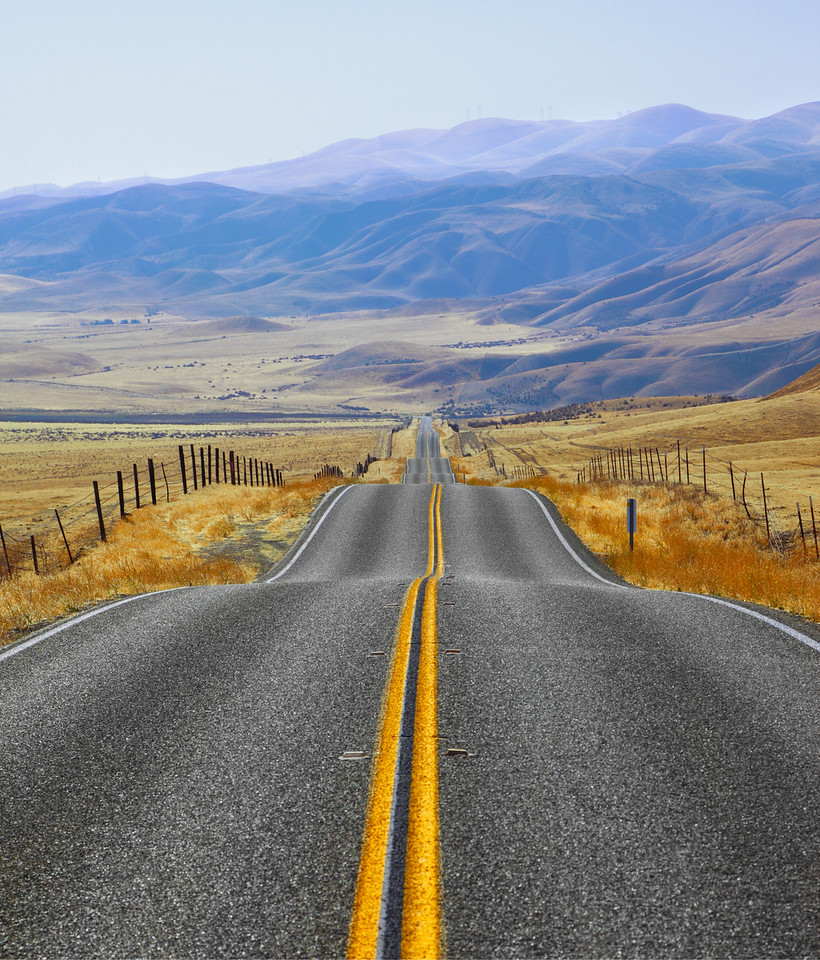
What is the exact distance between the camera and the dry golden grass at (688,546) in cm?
1214

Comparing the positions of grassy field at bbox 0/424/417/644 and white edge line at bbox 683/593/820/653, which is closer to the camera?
white edge line at bbox 683/593/820/653

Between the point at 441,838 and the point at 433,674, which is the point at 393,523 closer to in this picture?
the point at 433,674

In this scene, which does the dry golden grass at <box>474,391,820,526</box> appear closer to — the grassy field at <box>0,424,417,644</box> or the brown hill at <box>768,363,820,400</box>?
the brown hill at <box>768,363,820,400</box>

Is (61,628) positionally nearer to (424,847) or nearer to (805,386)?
(424,847)

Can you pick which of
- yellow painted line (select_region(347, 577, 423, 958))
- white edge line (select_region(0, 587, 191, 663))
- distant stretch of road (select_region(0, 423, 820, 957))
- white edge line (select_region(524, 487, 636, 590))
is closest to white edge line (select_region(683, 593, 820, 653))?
distant stretch of road (select_region(0, 423, 820, 957))

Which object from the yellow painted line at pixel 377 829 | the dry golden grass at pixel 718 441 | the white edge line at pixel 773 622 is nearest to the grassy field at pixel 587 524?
the dry golden grass at pixel 718 441

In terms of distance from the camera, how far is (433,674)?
271 inches

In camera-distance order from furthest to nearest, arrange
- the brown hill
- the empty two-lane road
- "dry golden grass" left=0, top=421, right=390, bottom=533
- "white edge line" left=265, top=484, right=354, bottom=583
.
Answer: the brown hill
the empty two-lane road
"dry golden grass" left=0, top=421, right=390, bottom=533
"white edge line" left=265, top=484, right=354, bottom=583

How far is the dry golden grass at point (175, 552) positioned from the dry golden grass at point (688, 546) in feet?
25.2

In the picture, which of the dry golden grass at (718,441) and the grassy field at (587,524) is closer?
the grassy field at (587,524)

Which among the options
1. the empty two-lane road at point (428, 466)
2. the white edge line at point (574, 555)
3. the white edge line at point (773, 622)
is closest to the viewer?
the white edge line at point (773, 622)

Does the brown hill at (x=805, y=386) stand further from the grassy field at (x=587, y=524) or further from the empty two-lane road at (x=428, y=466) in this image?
the empty two-lane road at (x=428, y=466)

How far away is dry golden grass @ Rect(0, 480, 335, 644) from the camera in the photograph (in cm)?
1180

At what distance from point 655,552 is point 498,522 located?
4.52m
